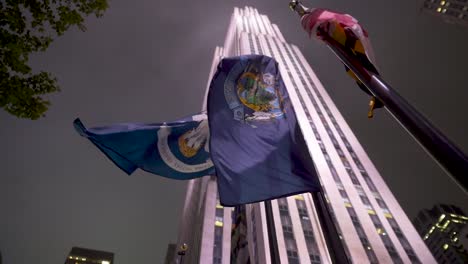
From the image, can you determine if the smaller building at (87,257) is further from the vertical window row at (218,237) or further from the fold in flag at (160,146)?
the fold in flag at (160,146)

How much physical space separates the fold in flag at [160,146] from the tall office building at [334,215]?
24.8m

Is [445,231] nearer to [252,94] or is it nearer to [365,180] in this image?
[365,180]

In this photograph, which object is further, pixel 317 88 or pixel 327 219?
pixel 317 88

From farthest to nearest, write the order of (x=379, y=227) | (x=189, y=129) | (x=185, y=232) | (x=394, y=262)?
(x=185, y=232) < (x=379, y=227) < (x=394, y=262) < (x=189, y=129)

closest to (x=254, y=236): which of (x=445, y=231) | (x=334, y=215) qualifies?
(x=334, y=215)

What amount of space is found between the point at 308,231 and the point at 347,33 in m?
40.3

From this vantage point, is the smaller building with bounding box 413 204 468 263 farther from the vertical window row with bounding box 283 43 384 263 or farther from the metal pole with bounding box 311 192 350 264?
the metal pole with bounding box 311 192 350 264

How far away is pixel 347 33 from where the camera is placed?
19.4 feet

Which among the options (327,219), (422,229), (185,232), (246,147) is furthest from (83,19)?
(422,229)

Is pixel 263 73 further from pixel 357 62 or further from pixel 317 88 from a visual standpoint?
pixel 317 88

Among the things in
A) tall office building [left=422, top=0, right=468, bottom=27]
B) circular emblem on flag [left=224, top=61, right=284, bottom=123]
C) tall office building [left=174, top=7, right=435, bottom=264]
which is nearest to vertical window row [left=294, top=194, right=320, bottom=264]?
tall office building [left=174, top=7, right=435, bottom=264]

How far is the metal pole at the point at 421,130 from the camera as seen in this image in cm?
321

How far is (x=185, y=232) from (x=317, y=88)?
44.8 m

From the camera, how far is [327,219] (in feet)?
17.9
